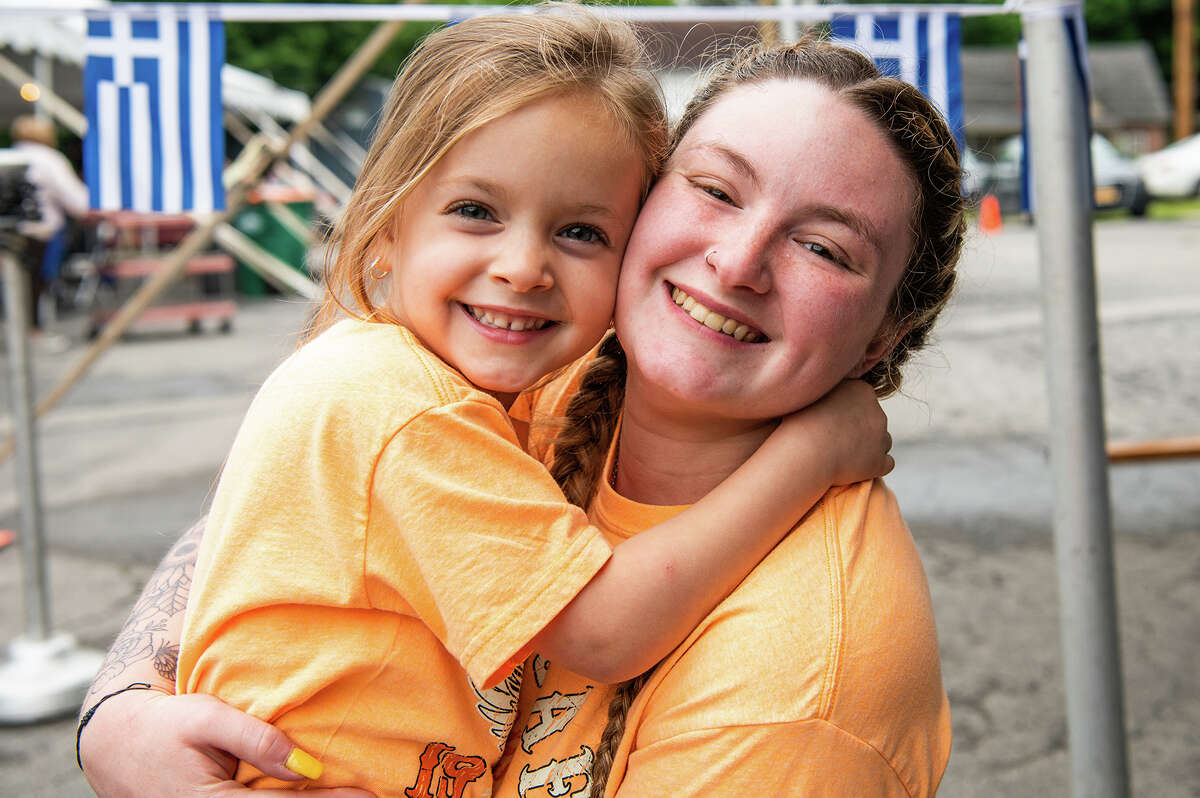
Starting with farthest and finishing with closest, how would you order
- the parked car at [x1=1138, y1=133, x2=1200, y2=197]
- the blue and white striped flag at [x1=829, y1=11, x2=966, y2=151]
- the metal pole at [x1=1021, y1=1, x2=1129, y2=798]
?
1. the parked car at [x1=1138, y1=133, x2=1200, y2=197]
2. the blue and white striped flag at [x1=829, y1=11, x2=966, y2=151]
3. the metal pole at [x1=1021, y1=1, x2=1129, y2=798]

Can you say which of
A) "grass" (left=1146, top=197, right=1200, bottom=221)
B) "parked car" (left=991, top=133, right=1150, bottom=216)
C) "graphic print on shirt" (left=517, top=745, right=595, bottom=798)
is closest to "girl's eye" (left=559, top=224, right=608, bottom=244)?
"graphic print on shirt" (left=517, top=745, right=595, bottom=798)

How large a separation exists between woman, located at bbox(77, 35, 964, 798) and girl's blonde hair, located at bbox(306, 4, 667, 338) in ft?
0.36

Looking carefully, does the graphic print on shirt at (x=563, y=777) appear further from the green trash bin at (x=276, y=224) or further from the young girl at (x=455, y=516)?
the green trash bin at (x=276, y=224)

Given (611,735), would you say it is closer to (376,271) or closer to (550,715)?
(550,715)

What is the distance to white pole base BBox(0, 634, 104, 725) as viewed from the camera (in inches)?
149

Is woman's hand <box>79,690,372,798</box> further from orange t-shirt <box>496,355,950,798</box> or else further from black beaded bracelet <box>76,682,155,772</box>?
orange t-shirt <box>496,355,950,798</box>

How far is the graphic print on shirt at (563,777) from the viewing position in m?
1.38

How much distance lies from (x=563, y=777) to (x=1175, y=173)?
26415mm

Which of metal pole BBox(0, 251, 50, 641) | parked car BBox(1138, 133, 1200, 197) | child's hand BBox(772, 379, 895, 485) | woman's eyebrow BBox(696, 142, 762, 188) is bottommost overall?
parked car BBox(1138, 133, 1200, 197)

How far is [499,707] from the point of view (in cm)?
143

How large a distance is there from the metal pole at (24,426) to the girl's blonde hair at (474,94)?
258 cm

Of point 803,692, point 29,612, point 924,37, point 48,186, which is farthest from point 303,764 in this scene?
point 48,186

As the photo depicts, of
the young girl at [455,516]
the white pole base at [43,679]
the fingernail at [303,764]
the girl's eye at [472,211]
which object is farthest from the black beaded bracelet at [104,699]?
the white pole base at [43,679]

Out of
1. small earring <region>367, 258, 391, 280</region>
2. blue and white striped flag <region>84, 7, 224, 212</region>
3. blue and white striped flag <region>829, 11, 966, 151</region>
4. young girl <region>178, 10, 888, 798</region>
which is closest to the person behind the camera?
young girl <region>178, 10, 888, 798</region>
